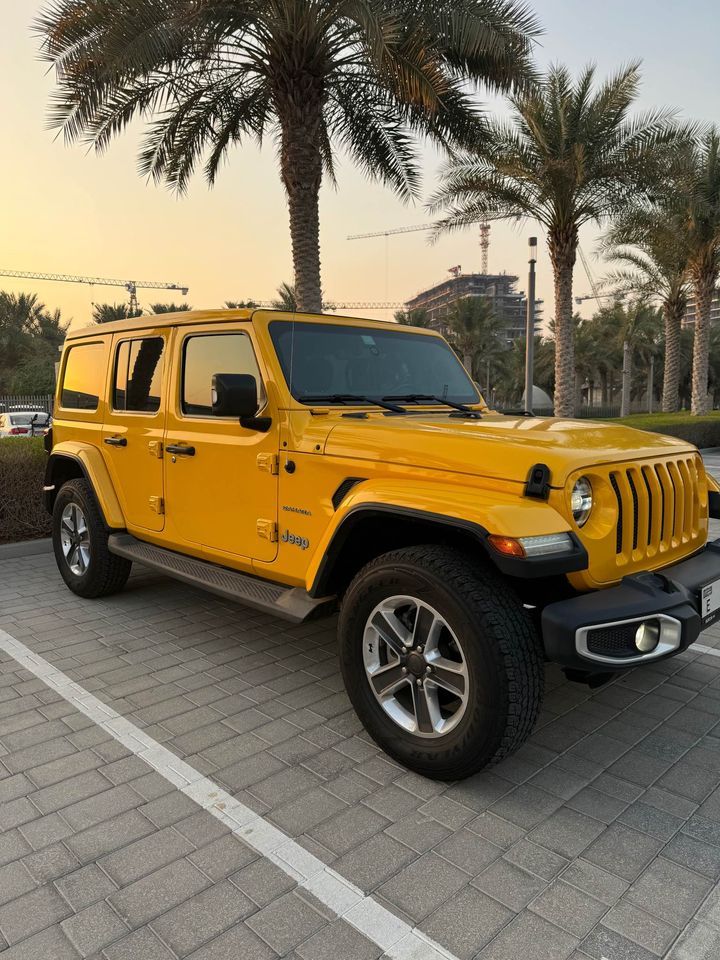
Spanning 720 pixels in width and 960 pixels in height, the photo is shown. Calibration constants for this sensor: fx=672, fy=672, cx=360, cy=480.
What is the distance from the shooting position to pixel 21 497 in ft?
23.3

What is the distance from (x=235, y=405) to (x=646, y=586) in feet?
6.63

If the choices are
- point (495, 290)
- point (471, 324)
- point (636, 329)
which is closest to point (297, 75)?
point (471, 324)

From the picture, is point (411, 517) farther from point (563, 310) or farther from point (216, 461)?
point (563, 310)

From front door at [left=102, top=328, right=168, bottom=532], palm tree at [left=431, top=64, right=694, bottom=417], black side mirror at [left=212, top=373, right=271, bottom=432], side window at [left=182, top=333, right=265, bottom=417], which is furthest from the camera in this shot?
palm tree at [left=431, top=64, right=694, bottom=417]

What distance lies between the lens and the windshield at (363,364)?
3703 mm

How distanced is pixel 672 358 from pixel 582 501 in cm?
2584

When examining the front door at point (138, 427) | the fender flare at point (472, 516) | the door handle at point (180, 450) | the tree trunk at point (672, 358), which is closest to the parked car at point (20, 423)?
the front door at point (138, 427)

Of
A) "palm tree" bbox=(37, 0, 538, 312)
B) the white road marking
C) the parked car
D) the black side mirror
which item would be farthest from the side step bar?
the parked car

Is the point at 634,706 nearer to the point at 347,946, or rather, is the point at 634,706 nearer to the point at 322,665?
the point at 322,665

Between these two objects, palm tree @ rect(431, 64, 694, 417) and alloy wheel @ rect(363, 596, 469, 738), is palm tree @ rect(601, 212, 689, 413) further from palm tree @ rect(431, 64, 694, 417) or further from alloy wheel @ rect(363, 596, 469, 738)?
alloy wheel @ rect(363, 596, 469, 738)

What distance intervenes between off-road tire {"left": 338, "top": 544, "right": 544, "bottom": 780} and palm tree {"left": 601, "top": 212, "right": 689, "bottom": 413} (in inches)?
656

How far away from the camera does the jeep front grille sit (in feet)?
9.18

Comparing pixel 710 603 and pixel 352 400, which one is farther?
pixel 352 400

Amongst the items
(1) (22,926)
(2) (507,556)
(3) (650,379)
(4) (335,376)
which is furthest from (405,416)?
(3) (650,379)
